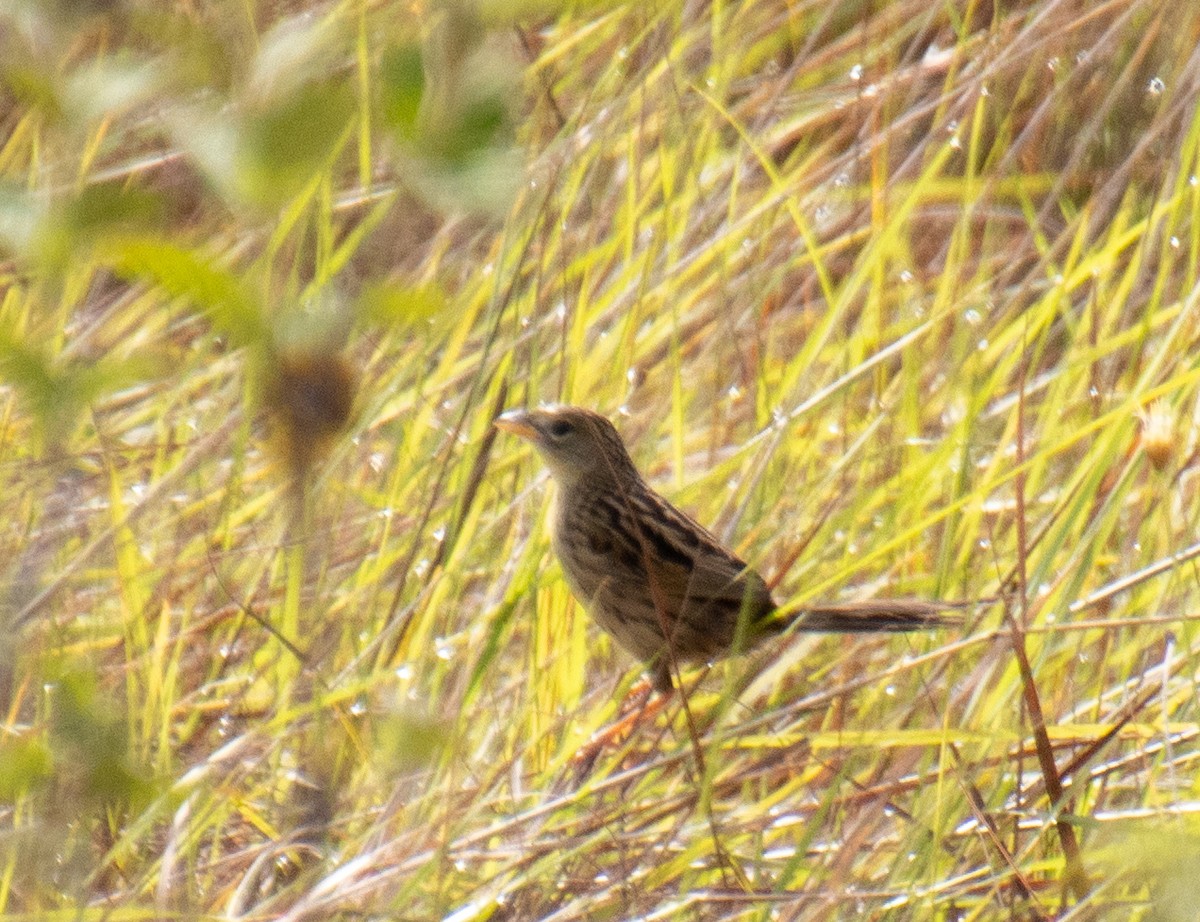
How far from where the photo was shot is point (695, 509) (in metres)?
3.87

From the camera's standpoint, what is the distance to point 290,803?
2699 mm

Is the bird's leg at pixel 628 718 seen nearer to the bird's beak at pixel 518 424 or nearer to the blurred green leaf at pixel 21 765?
the bird's beak at pixel 518 424

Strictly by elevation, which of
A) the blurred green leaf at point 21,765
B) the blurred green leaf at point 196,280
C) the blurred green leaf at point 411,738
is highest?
the blurred green leaf at point 196,280

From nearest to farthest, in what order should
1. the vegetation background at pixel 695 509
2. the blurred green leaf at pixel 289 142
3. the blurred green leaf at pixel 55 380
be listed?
the blurred green leaf at pixel 289 142, the blurred green leaf at pixel 55 380, the vegetation background at pixel 695 509

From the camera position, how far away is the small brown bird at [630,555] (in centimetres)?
325

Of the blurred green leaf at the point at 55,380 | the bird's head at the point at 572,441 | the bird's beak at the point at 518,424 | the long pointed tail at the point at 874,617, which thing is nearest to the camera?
the blurred green leaf at the point at 55,380

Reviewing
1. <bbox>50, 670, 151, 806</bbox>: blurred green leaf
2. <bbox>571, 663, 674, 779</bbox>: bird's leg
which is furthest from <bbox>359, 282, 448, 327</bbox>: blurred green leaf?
<bbox>571, 663, 674, 779</bbox>: bird's leg

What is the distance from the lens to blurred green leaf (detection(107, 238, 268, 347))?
82cm

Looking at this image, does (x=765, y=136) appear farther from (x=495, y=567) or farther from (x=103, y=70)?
(x=103, y=70)

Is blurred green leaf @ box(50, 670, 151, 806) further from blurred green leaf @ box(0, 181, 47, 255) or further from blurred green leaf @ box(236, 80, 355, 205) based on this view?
blurred green leaf @ box(236, 80, 355, 205)

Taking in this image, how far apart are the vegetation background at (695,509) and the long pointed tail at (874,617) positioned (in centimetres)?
8

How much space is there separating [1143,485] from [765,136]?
1.47m

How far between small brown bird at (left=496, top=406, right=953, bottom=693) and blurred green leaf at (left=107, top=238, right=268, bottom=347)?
90.6 inches

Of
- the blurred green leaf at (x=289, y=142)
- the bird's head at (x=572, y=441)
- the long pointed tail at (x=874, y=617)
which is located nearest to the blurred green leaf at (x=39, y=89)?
the blurred green leaf at (x=289, y=142)
